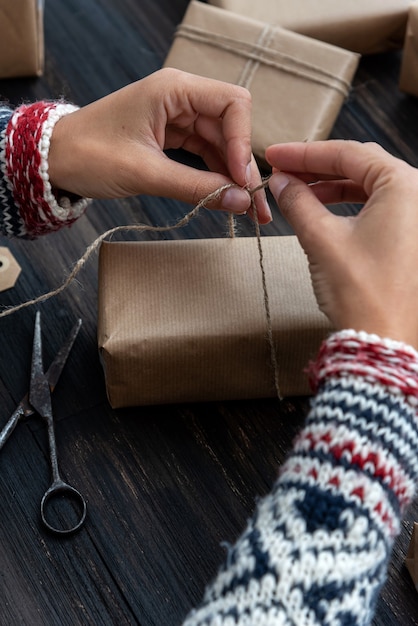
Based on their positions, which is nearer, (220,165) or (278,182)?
(278,182)

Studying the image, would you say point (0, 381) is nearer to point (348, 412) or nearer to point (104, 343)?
point (104, 343)

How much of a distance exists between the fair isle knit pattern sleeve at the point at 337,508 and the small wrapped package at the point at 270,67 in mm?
461

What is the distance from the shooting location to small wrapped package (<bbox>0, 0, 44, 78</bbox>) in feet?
3.05

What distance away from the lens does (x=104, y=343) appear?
27.1 inches

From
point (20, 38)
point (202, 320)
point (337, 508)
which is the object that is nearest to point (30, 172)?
point (202, 320)

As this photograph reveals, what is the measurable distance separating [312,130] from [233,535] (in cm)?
50

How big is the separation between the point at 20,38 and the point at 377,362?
A: 2.25ft

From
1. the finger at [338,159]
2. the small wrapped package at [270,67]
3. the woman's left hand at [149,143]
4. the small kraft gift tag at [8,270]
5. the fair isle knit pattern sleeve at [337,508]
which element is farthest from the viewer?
the small wrapped package at [270,67]

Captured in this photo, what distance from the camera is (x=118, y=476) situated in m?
0.72

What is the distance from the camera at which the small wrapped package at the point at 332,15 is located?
0.99 metres

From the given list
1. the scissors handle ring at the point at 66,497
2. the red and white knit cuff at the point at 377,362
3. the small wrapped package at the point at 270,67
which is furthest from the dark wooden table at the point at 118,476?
the red and white knit cuff at the point at 377,362

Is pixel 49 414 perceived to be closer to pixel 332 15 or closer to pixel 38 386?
pixel 38 386

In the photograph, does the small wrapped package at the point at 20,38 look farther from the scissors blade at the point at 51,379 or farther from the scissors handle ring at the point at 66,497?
the scissors handle ring at the point at 66,497

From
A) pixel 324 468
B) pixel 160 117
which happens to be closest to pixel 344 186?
pixel 160 117
